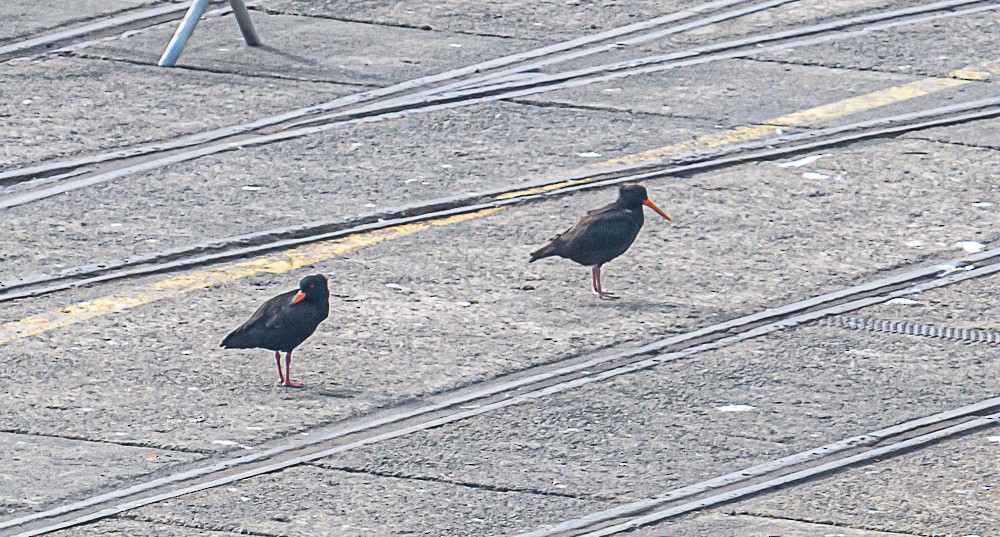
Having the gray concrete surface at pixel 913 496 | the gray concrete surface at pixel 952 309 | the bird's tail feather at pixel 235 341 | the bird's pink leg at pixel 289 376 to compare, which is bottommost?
the gray concrete surface at pixel 952 309

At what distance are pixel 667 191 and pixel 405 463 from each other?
2806 millimetres

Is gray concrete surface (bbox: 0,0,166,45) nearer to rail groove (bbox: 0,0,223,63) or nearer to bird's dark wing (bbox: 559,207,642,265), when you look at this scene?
rail groove (bbox: 0,0,223,63)

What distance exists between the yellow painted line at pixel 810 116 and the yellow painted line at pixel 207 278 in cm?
64

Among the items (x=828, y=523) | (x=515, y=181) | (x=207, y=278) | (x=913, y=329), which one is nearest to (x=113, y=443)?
(x=207, y=278)

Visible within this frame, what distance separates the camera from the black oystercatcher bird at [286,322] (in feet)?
22.4

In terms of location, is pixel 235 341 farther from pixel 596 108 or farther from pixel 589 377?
pixel 596 108

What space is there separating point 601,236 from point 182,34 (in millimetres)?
3585

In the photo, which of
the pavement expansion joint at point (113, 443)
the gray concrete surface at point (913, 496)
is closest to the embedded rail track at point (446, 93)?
the pavement expansion joint at point (113, 443)

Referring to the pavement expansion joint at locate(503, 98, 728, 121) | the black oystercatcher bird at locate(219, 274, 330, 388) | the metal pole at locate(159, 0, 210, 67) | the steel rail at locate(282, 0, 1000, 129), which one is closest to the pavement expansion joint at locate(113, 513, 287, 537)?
the black oystercatcher bird at locate(219, 274, 330, 388)

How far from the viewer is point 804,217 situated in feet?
27.8

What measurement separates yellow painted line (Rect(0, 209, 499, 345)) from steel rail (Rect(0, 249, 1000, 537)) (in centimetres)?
133

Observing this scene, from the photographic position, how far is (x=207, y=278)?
25.7 feet

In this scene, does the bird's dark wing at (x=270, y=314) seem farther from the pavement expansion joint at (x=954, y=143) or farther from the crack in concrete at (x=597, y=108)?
the pavement expansion joint at (x=954, y=143)

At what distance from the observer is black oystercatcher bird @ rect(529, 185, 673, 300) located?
7.64 metres
